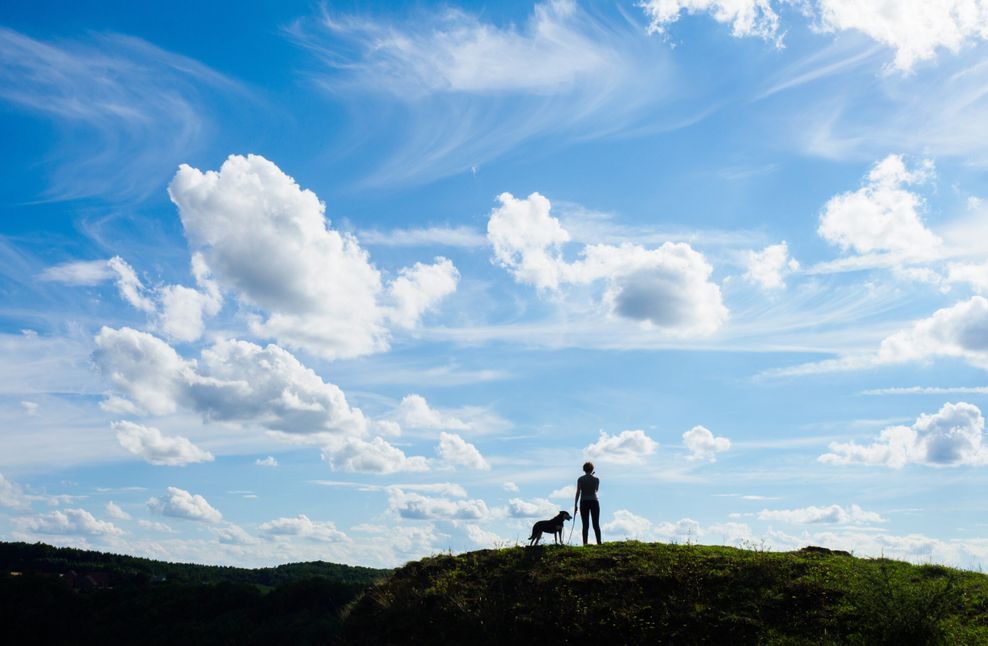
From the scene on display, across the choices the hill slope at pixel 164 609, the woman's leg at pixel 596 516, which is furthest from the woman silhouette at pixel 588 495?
the hill slope at pixel 164 609

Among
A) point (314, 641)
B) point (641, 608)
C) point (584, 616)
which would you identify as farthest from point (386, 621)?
point (314, 641)

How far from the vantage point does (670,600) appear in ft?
60.4

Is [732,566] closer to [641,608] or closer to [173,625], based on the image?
[641,608]

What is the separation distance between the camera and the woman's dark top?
891 inches

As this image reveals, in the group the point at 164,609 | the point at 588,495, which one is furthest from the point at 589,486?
the point at 164,609

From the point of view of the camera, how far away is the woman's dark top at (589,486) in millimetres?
22641

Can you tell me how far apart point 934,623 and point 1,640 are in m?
113

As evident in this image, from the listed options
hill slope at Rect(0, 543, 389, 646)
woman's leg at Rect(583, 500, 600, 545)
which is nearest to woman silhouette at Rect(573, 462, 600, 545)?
woman's leg at Rect(583, 500, 600, 545)

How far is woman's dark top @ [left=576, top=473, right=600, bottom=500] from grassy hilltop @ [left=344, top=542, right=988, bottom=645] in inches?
66.7

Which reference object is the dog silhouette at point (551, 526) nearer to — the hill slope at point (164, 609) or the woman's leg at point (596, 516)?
the woman's leg at point (596, 516)

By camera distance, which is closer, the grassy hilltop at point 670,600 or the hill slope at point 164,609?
the grassy hilltop at point 670,600

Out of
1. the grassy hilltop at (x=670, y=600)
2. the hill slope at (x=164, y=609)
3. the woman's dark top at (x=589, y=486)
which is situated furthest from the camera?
the hill slope at (x=164, y=609)

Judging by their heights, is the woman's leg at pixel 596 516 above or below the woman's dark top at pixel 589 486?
below

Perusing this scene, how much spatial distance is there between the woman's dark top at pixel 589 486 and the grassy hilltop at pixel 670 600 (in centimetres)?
169
